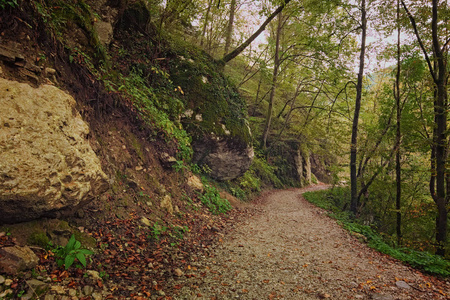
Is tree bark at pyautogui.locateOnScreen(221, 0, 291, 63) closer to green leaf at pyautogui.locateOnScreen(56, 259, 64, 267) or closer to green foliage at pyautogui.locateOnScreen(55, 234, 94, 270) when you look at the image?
green foliage at pyautogui.locateOnScreen(55, 234, 94, 270)

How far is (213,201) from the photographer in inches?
292

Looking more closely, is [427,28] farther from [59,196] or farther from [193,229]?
[59,196]

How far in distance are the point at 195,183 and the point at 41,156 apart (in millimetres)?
5030

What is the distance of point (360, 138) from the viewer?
1011 cm

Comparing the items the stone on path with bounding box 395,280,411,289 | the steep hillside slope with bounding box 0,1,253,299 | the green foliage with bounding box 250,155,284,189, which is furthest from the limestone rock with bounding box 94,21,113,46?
the green foliage with bounding box 250,155,284,189

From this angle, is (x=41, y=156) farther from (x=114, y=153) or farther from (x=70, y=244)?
(x=114, y=153)

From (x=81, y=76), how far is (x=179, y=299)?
4.14 metres

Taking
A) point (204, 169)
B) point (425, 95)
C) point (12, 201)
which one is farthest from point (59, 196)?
point (425, 95)

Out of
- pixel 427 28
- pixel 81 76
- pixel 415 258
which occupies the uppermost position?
pixel 427 28

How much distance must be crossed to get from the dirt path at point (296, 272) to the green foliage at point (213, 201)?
1020 millimetres

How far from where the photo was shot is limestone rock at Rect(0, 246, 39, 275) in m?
2.01

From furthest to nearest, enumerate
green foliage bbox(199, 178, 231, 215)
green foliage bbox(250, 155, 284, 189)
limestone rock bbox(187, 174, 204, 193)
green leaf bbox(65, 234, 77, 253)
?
green foliage bbox(250, 155, 284, 189) → limestone rock bbox(187, 174, 204, 193) → green foliage bbox(199, 178, 231, 215) → green leaf bbox(65, 234, 77, 253)

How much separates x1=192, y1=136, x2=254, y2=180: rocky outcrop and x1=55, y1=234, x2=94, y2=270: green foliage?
5.41 metres

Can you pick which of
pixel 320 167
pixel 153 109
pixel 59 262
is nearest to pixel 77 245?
pixel 59 262
